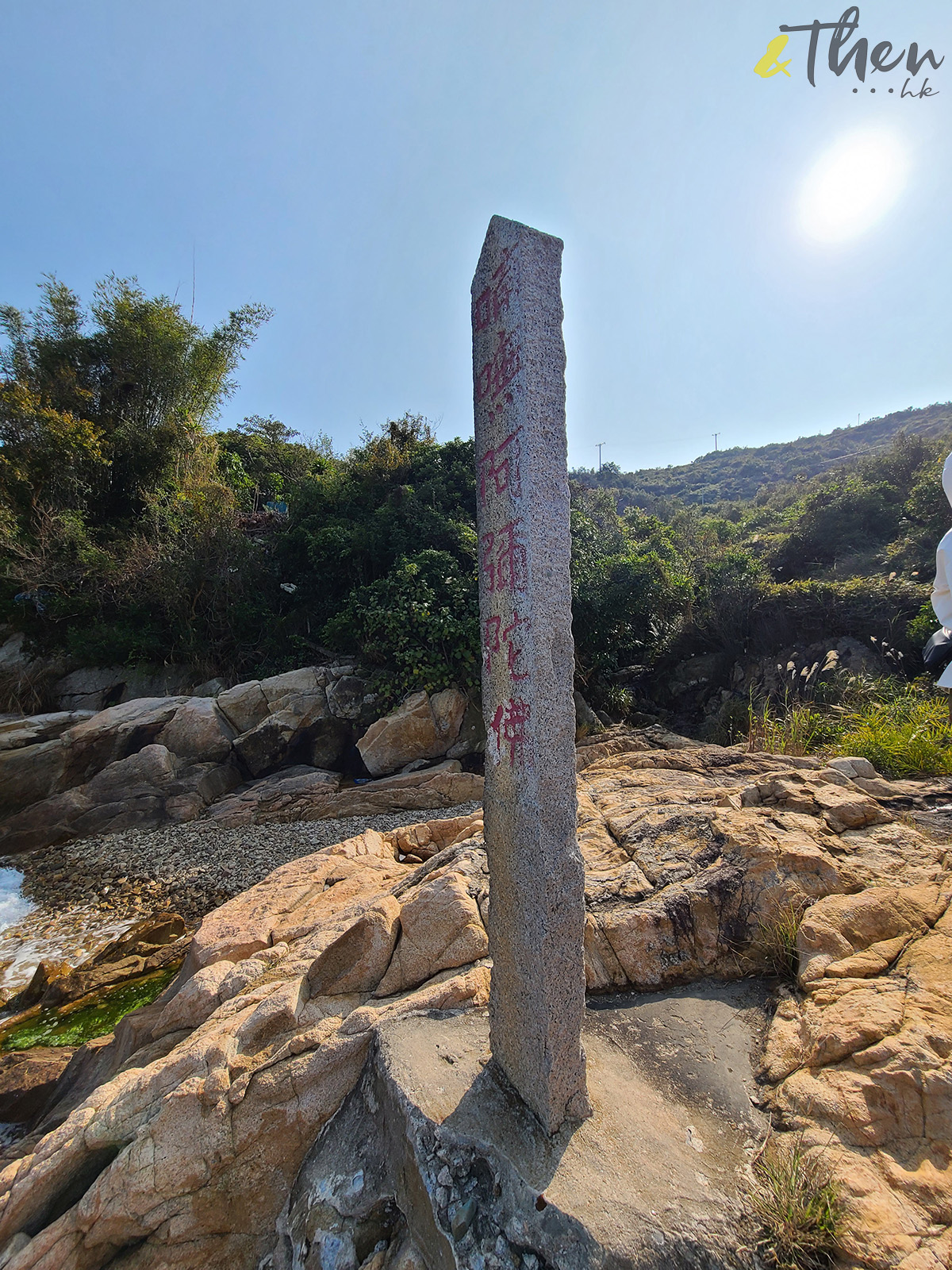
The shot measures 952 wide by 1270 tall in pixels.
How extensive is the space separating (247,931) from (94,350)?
15.0 metres

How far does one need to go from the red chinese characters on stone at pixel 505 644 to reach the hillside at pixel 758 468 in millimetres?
45299

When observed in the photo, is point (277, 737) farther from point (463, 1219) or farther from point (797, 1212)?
point (797, 1212)

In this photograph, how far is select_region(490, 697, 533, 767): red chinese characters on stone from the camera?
2184 millimetres

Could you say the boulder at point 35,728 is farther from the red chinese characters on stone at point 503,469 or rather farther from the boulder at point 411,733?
the red chinese characters on stone at point 503,469

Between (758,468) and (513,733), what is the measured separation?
63.5 m

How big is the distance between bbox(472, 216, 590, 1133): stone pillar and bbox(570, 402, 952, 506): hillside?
148 ft

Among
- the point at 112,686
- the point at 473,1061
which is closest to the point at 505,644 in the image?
the point at 473,1061

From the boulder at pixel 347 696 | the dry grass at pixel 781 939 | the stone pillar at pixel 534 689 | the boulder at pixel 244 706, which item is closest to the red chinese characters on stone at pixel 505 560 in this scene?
the stone pillar at pixel 534 689

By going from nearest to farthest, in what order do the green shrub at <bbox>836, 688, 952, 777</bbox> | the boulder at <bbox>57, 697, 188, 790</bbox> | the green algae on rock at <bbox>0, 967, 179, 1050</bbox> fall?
the green algae on rock at <bbox>0, 967, 179, 1050</bbox>
the green shrub at <bbox>836, 688, 952, 777</bbox>
the boulder at <bbox>57, 697, 188, 790</bbox>

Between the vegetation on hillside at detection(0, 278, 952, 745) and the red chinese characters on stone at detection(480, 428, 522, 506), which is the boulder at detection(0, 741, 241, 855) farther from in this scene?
the red chinese characters on stone at detection(480, 428, 522, 506)

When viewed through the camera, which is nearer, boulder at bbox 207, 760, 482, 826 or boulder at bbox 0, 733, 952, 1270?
boulder at bbox 0, 733, 952, 1270

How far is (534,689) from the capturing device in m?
2.16

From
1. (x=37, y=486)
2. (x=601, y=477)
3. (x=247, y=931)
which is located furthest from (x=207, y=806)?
(x=601, y=477)

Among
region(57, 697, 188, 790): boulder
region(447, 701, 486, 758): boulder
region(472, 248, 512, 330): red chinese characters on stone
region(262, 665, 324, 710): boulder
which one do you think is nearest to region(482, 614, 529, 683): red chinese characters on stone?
region(472, 248, 512, 330): red chinese characters on stone
